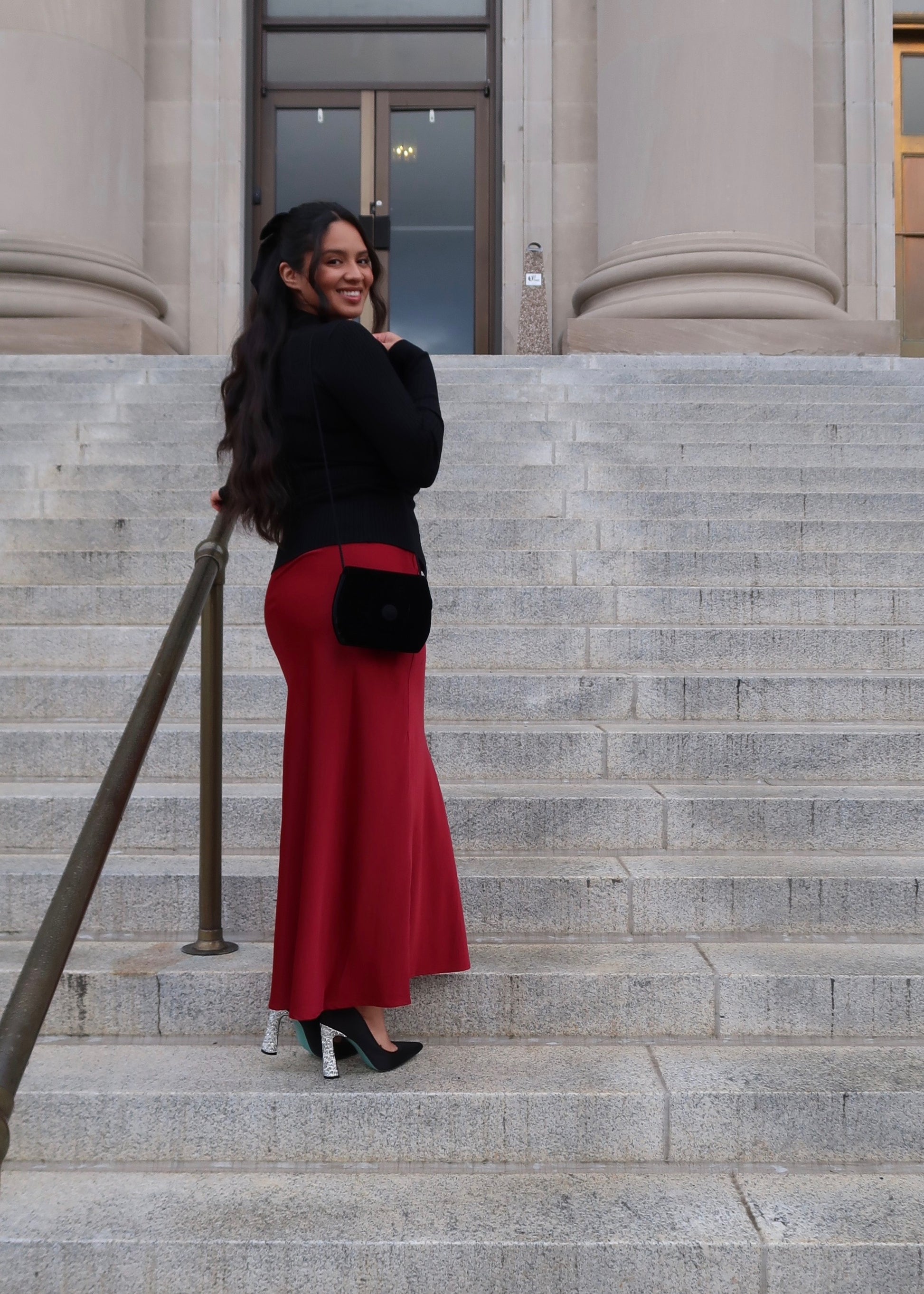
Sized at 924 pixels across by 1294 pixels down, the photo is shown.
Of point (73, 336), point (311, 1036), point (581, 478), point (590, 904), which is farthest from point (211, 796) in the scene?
point (73, 336)

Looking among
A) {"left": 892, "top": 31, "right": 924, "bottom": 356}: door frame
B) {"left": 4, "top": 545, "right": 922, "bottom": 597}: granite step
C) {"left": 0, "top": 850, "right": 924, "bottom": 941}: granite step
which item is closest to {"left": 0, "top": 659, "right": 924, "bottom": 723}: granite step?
{"left": 4, "top": 545, "right": 922, "bottom": 597}: granite step

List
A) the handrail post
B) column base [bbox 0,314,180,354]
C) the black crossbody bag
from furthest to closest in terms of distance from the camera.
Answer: column base [bbox 0,314,180,354]
the handrail post
the black crossbody bag

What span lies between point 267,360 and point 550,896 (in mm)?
1657

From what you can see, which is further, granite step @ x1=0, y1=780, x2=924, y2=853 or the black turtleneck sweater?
granite step @ x1=0, y1=780, x2=924, y2=853

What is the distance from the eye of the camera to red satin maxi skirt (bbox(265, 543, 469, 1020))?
2.38 meters

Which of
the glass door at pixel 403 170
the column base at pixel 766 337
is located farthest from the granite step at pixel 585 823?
the glass door at pixel 403 170

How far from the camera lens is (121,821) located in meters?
2.33

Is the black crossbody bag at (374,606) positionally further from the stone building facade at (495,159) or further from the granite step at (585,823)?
the stone building facade at (495,159)

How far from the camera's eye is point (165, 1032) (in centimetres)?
280

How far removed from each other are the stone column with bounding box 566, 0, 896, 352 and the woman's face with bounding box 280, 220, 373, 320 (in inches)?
269

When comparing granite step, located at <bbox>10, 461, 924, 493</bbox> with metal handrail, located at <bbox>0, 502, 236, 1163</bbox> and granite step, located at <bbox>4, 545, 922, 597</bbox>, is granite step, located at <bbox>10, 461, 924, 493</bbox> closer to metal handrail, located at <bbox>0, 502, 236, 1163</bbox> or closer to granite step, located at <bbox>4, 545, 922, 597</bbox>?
granite step, located at <bbox>4, 545, 922, 597</bbox>

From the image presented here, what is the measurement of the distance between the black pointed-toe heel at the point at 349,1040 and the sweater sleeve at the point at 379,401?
1.20 m

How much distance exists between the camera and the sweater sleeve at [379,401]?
2.29 m

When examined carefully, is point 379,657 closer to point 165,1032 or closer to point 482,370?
point 165,1032
